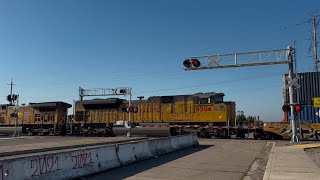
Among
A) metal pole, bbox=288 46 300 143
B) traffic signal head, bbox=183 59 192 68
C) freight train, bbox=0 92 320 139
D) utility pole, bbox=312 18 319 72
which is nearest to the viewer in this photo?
metal pole, bbox=288 46 300 143

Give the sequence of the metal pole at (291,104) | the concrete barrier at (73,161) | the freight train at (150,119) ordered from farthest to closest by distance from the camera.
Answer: the freight train at (150,119)
the metal pole at (291,104)
the concrete barrier at (73,161)

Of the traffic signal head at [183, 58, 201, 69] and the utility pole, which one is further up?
the utility pole

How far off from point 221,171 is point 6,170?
20.6ft

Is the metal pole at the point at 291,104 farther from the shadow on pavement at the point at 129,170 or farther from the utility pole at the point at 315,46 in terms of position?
the utility pole at the point at 315,46

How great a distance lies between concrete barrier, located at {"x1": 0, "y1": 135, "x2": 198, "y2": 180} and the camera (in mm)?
7992

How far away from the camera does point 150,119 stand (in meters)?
32.3

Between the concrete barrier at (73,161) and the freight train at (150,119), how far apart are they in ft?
48.7

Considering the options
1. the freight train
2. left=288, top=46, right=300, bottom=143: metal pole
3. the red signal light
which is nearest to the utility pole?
the freight train

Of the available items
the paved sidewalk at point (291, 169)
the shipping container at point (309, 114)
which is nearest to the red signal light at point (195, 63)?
the paved sidewalk at point (291, 169)

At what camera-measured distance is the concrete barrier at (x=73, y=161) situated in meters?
7.99

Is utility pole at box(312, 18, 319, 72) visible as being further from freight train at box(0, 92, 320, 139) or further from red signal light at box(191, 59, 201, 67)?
red signal light at box(191, 59, 201, 67)

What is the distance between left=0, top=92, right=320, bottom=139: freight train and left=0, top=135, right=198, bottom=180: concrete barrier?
14.8 metres

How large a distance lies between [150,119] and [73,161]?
74.2 feet

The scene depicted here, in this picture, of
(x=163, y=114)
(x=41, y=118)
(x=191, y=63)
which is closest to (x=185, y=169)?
(x=191, y=63)
